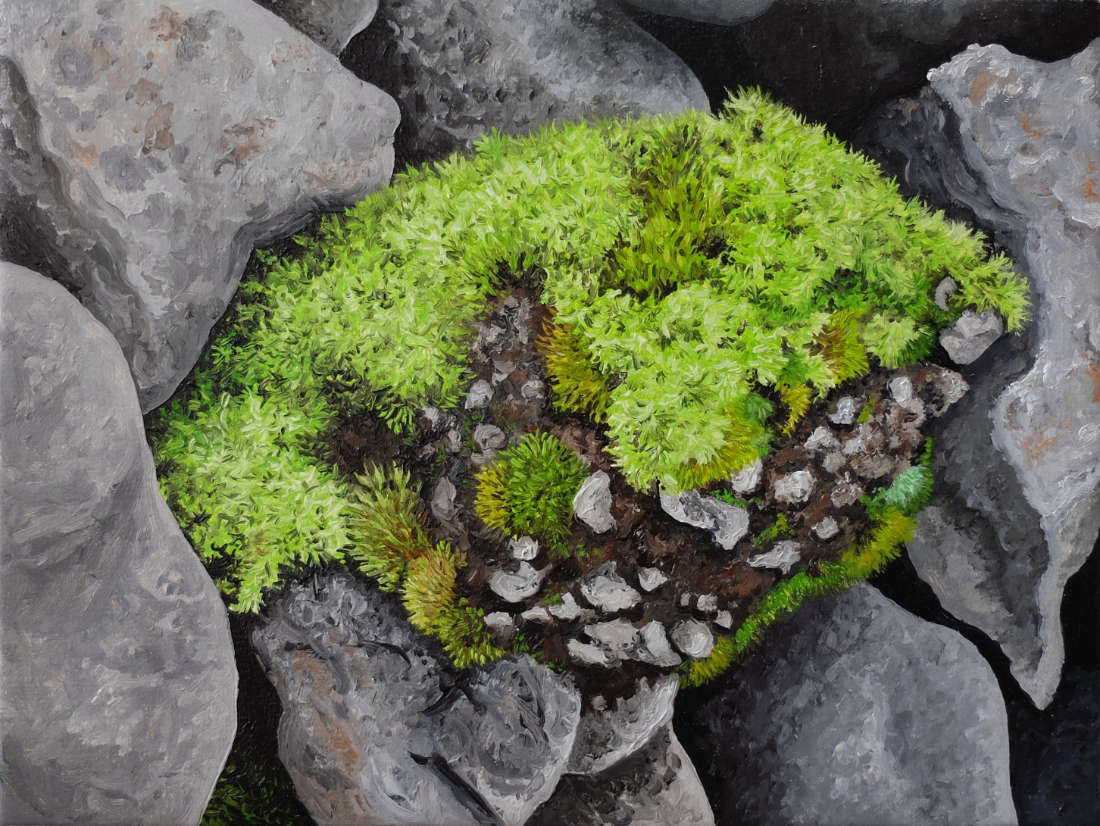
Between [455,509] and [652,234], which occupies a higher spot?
[652,234]

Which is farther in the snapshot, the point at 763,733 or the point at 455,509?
the point at 763,733

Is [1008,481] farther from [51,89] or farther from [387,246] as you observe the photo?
[51,89]

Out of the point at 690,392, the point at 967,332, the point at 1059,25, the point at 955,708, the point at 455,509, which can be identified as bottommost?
the point at 455,509

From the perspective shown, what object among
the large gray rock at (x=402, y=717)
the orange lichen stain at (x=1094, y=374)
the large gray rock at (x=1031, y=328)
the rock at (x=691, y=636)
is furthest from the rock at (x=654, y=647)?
the orange lichen stain at (x=1094, y=374)

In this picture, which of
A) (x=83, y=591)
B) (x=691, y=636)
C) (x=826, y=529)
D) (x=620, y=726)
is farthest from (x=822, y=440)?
(x=83, y=591)

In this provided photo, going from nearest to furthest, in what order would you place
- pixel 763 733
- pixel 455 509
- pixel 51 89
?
pixel 51 89, pixel 455 509, pixel 763 733

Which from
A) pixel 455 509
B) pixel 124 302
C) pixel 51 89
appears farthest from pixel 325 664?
pixel 51 89

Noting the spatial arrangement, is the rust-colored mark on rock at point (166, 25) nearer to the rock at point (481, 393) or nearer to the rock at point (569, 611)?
the rock at point (481, 393)
